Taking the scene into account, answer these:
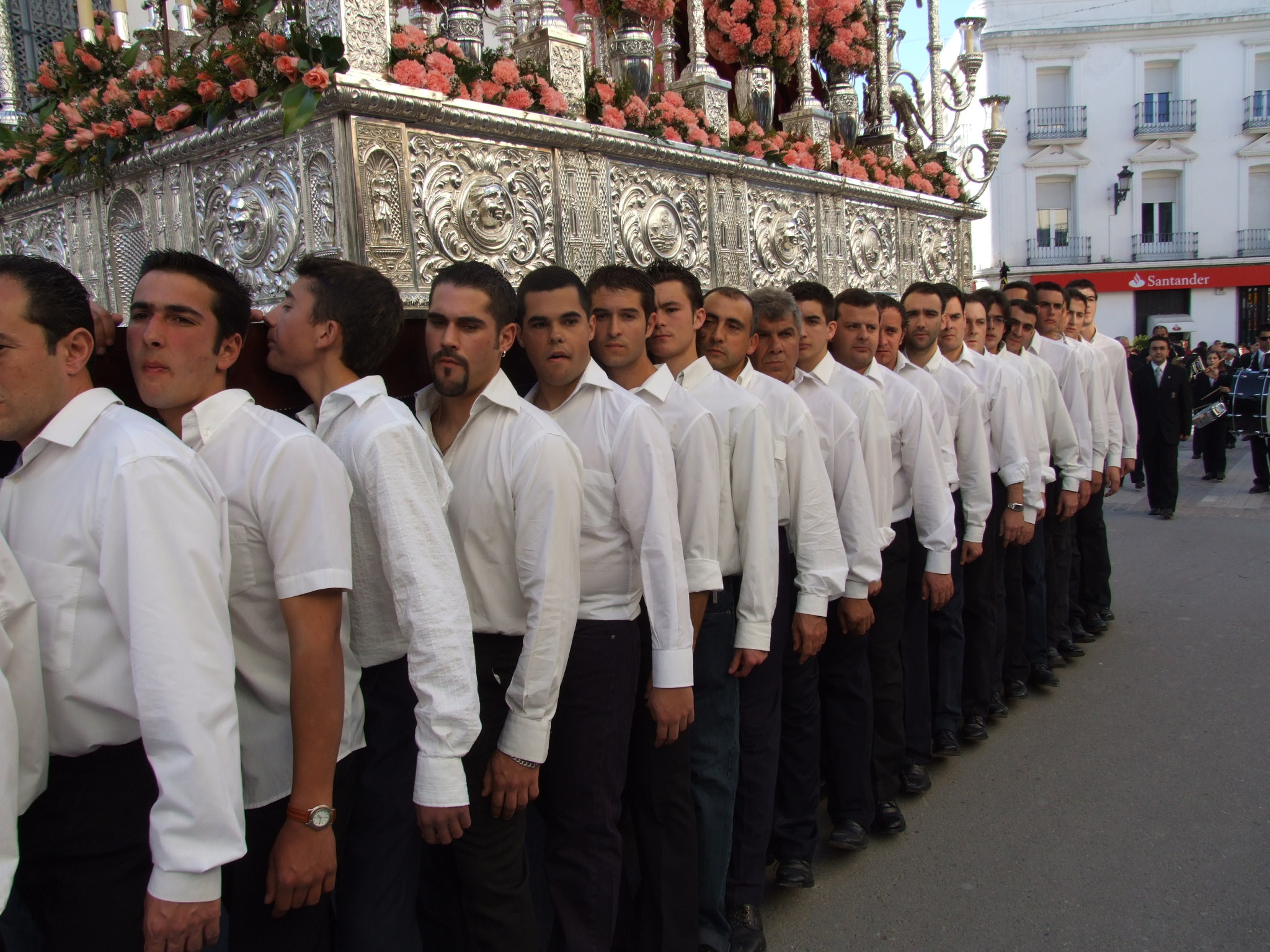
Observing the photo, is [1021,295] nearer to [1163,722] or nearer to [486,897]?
[1163,722]

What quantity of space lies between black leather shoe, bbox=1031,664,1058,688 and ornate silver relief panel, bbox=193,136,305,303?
4.32 m

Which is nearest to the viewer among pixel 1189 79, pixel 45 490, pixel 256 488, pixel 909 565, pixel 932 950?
pixel 45 490

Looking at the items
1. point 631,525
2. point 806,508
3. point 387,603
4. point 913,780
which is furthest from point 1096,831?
point 387,603

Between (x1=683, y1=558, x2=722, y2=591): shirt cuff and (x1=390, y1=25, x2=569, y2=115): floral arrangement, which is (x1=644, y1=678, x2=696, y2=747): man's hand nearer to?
(x1=683, y1=558, x2=722, y2=591): shirt cuff

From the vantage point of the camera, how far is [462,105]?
338 cm

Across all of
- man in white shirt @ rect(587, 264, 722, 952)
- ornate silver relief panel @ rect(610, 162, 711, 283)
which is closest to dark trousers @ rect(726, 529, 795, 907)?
man in white shirt @ rect(587, 264, 722, 952)

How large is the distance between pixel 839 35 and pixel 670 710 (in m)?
4.94

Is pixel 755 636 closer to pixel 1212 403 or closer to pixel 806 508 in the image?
pixel 806 508

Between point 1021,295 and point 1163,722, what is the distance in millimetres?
2705

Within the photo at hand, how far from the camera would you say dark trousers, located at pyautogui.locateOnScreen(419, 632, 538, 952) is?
90.0 inches

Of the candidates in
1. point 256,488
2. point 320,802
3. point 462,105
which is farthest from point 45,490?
point 462,105

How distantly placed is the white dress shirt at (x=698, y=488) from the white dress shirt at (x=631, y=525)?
20 centimetres

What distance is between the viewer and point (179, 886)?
159cm

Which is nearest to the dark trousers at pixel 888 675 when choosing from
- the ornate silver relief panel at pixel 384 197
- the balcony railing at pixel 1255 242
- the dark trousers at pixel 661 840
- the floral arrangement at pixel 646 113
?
the dark trousers at pixel 661 840
